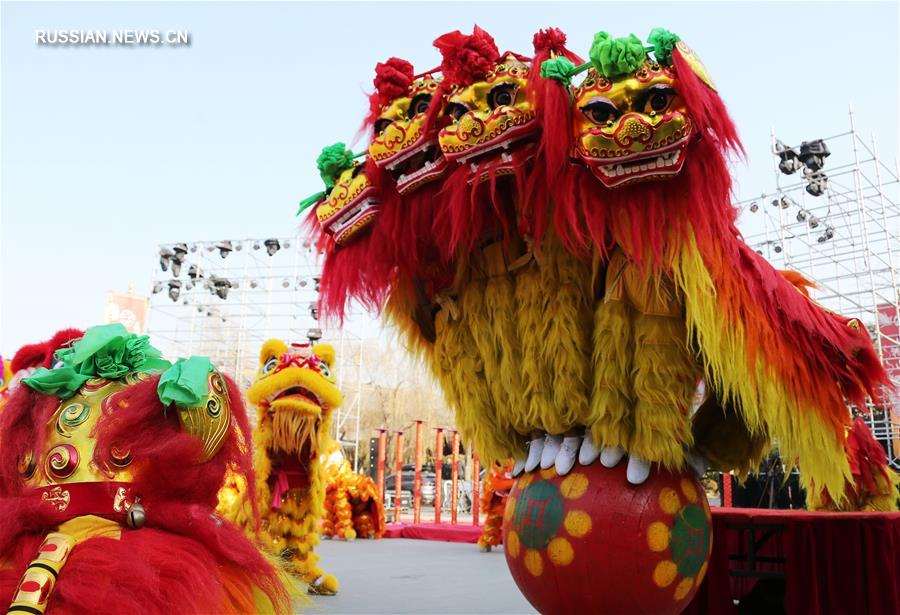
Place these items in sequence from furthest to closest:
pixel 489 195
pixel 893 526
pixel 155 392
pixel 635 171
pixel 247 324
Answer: pixel 247 324 → pixel 893 526 → pixel 489 195 → pixel 635 171 → pixel 155 392

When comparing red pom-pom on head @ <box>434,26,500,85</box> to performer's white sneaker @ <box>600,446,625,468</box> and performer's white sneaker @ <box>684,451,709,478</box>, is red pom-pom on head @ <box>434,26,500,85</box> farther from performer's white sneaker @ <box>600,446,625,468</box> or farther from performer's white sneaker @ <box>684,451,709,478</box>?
performer's white sneaker @ <box>684,451,709,478</box>

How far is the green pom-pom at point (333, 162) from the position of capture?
2762mm

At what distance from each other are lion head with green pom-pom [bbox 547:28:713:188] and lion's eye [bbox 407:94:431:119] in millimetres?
471

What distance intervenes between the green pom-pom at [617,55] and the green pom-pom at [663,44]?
0.04 m

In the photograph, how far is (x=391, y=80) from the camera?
2.57 meters

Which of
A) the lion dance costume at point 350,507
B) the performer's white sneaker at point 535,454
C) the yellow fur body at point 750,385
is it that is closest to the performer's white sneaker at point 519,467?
the performer's white sneaker at point 535,454

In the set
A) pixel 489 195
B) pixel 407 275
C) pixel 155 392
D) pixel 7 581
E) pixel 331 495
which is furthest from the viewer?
pixel 331 495

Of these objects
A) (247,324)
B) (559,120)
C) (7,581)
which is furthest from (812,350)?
(247,324)

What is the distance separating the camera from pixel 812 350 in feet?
7.99

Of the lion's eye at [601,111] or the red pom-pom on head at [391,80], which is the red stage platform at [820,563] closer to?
the lion's eye at [601,111]

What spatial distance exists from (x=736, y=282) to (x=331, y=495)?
7.26 meters

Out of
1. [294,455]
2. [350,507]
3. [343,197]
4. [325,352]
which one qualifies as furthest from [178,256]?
[343,197]

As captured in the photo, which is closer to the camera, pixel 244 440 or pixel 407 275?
pixel 244 440

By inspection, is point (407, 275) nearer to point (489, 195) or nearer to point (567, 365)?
point (489, 195)
